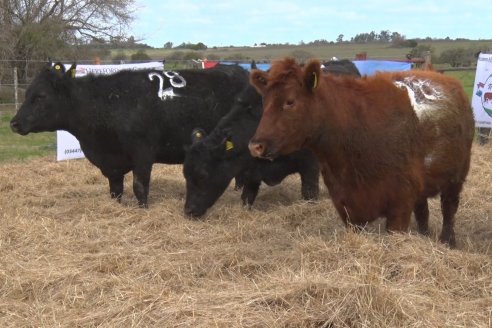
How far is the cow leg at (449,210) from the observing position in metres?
5.27

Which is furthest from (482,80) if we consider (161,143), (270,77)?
(270,77)

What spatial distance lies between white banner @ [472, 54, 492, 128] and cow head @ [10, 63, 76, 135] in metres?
8.02

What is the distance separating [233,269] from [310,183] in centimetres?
262

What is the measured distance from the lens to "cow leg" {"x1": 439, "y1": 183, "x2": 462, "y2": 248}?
17.3 feet

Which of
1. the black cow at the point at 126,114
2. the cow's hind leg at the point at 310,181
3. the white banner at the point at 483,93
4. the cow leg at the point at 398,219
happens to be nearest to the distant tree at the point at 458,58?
the white banner at the point at 483,93

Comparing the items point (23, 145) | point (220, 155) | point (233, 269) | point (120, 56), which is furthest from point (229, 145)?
point (120, 56)

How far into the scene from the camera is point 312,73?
13.9 feet

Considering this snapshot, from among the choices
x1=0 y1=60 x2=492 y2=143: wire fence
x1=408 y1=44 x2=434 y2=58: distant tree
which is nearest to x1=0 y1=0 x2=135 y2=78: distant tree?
x1=0 y1=60 x2=492 y2=143: wire fence

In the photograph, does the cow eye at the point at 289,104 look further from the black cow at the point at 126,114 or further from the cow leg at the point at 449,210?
the black cow at the point at 126,114

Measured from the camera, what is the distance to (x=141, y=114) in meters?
7.04

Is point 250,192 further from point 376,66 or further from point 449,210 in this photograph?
point 376,66

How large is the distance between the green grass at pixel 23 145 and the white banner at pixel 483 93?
842 centimetres

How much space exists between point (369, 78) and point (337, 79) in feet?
1.08

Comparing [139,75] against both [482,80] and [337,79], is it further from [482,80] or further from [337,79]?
[482,80]
